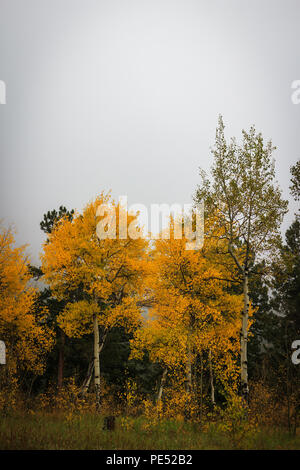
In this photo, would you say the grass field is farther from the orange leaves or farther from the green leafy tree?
the orange leaves

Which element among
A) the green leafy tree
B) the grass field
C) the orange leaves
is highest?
the green leafy tree

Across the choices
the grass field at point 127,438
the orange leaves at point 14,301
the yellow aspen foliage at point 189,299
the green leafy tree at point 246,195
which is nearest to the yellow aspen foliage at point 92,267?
the yellow aspen foliage at point 189,299

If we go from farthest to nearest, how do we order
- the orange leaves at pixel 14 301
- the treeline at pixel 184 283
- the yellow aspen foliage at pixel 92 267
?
the orange leaves at pixel 14 301 < the yellow aspen foliage at pixel 92 267 < the treeline at pixel 184 283

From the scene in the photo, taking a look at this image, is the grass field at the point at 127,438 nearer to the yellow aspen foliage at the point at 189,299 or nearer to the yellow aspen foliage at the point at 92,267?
the yellow aspen foliage at the point at 189,299

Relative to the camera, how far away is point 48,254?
1385cm

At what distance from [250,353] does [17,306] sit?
22.7 m

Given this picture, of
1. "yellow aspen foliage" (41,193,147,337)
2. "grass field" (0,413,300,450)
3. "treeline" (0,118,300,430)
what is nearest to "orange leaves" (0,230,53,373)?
"treeline" (0,118,300,430)

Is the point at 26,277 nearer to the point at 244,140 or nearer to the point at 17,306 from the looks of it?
the point at 17,306

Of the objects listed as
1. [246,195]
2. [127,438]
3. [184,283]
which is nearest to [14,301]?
[184,283]

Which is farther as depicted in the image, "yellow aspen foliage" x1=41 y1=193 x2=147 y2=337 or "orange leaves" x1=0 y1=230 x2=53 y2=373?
"orange leaves" x1=0 y1=230 x2=53 y2=373

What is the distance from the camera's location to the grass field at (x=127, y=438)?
6.80 metres

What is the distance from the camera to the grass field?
6.80 meters
